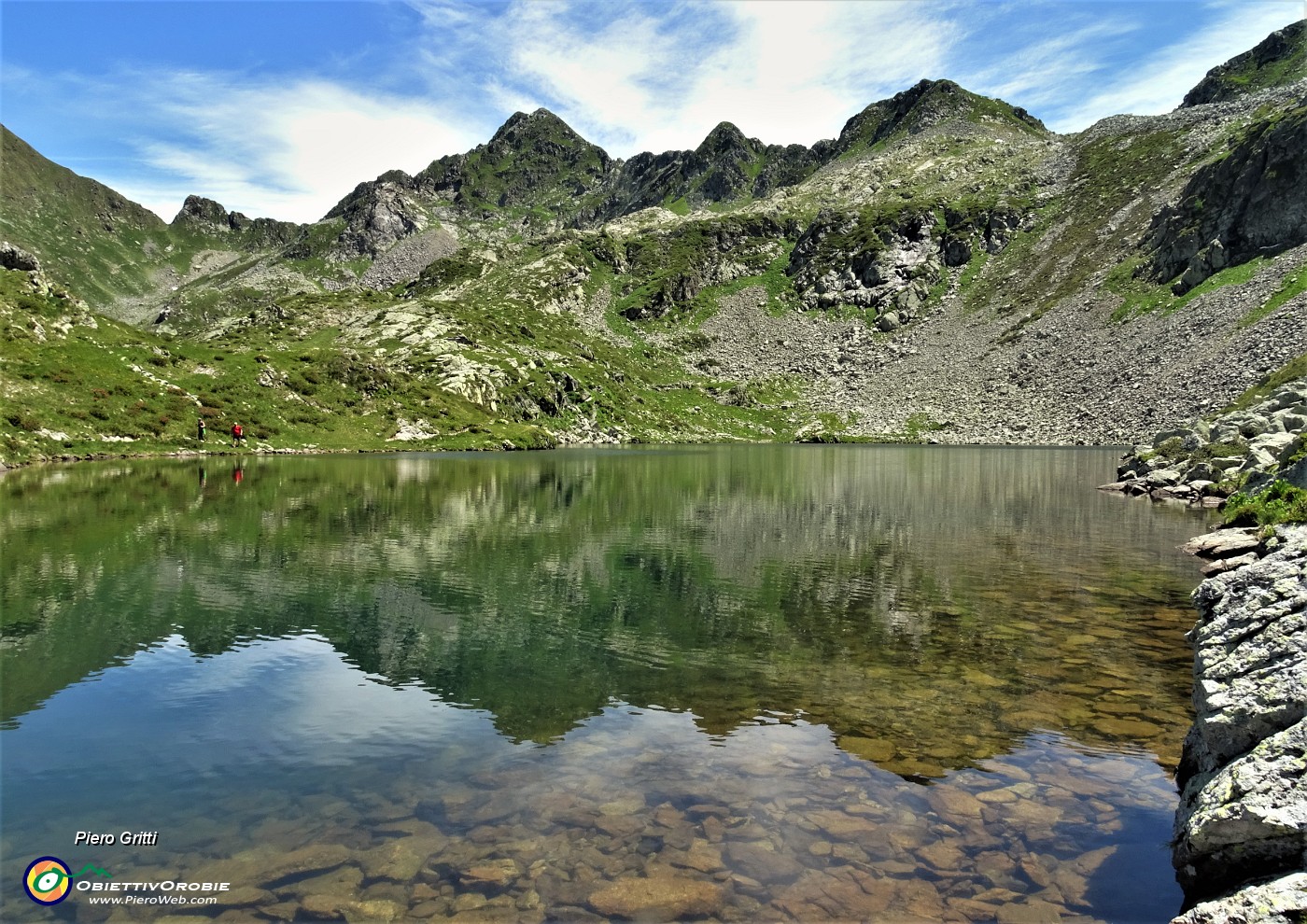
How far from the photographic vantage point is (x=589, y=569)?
32.5 meters

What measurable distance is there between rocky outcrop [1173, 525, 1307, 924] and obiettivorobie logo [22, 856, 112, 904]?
14.8 m

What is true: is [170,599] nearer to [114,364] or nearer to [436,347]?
[114,364]

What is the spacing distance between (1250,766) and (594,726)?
1153 cm

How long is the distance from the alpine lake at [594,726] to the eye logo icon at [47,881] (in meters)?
0.22

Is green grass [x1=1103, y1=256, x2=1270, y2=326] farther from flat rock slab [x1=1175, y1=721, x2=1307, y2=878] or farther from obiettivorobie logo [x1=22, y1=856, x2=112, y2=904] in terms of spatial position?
obiettivorobie logo [x1=22, y1=856, x2=112, y2=904]

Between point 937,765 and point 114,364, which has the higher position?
point 114,364

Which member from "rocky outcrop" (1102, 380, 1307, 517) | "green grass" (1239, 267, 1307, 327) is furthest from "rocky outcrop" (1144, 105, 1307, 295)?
"rocky outcrop" (1102, 380, 1307, 517)

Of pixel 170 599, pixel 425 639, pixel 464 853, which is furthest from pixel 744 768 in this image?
pixel 170 599

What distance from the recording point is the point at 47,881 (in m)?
9.99

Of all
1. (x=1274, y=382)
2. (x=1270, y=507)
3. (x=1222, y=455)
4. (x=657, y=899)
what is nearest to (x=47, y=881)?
(x=657, y=899)

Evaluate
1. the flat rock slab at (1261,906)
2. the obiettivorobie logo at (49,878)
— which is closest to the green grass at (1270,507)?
the flat rock slab at (1261,906)

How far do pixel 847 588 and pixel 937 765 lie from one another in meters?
15.3

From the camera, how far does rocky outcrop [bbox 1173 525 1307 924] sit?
28.5 feet

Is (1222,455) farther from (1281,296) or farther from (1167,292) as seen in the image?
(1167,292)
